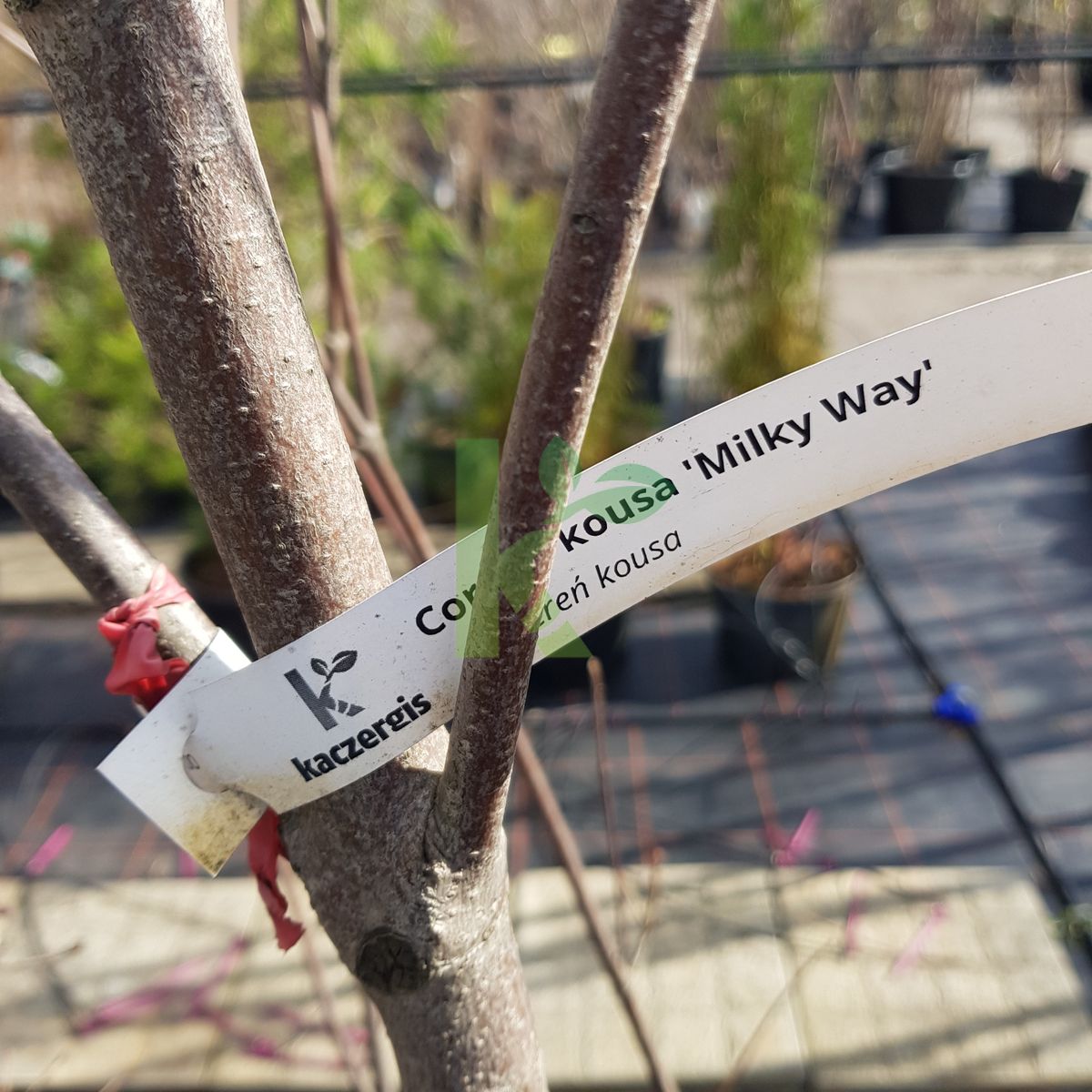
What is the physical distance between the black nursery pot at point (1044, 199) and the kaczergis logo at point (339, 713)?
22.6 ft

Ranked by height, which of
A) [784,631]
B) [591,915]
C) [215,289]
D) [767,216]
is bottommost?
[591,915]

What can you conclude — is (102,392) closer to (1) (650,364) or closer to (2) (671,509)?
(1) (650,364)

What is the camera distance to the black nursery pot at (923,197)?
258 inches

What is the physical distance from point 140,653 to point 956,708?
242 cm

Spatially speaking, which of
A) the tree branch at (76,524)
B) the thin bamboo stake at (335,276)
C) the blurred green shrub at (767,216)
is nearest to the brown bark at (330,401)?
the tree branch at (76,524)

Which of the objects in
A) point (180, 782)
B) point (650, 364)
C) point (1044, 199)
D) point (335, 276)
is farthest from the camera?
point (1044, 199)

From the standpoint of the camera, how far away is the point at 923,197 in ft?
21.7

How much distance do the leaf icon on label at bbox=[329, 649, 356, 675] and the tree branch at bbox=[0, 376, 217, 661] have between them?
16 centimetres

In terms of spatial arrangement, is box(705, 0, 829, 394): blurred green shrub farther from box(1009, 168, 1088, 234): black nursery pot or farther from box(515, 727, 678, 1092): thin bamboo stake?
box(1009, 168, 1088, 234): black nursery pot

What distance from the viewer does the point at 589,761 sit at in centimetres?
271

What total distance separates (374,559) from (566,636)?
15 cm

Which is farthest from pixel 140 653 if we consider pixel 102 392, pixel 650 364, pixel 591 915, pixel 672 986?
pixel 650 364

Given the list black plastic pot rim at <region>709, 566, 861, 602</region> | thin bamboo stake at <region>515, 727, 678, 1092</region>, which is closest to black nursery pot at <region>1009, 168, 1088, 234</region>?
black plastic pot rim at <region>709, 566, 861, 602</region>

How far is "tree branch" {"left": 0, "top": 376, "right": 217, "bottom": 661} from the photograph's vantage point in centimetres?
78
